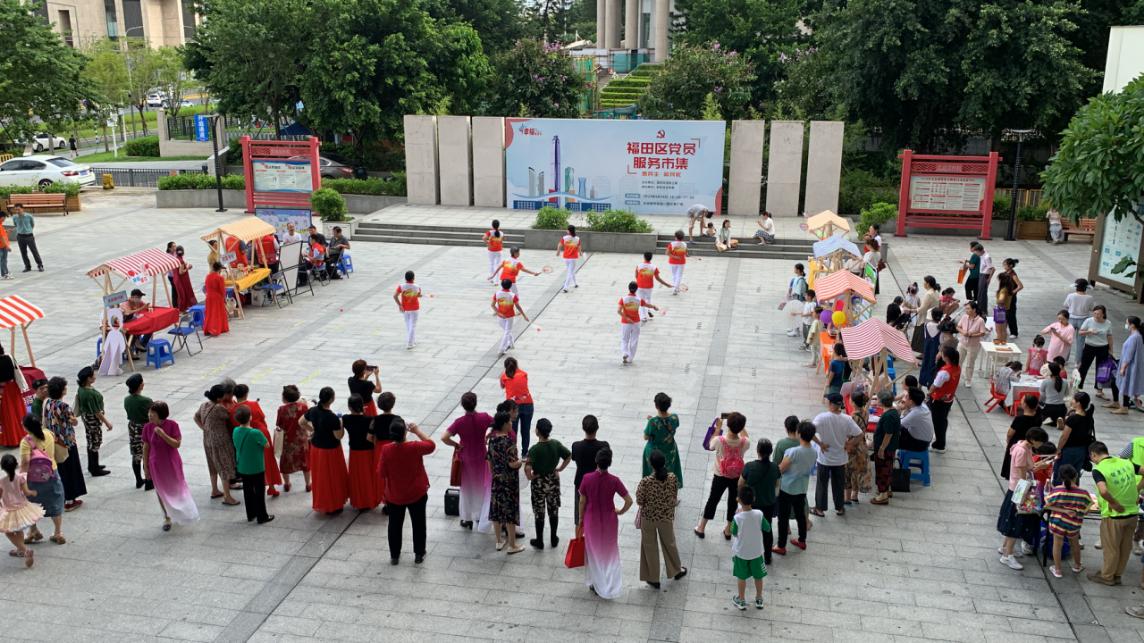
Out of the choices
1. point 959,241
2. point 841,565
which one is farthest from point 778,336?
point 959,241

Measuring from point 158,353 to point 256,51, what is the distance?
2024 centimetres

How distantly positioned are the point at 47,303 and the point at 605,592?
14854mm

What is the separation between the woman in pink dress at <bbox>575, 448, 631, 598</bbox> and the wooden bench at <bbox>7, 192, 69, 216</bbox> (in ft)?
83.4

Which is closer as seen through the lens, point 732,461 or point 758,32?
point 732,461

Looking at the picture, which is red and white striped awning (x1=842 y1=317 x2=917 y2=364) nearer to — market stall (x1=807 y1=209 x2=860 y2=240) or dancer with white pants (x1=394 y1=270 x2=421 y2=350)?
dancer with white pants (x1=394 y1=270 x2=421 y2=350)

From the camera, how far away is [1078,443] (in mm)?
9562

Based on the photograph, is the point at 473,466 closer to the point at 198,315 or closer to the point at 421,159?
the point at 198,315

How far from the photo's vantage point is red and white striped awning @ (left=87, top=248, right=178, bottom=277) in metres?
15.5

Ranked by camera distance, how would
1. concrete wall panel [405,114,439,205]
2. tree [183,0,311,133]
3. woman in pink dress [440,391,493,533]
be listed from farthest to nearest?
tree [183,0,311,133] < concrete wall panel [405,114,439,205] < woman in pink dress [440,391,493,533]

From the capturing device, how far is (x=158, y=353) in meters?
14.8

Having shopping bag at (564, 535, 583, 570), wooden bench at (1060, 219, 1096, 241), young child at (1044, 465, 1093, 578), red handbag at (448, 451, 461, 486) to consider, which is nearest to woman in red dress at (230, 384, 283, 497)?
A: red handbag at (448, 451, 461, 486)

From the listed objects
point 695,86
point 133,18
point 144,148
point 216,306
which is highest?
point 133,18

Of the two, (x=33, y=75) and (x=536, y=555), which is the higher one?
(x=33, y=75)

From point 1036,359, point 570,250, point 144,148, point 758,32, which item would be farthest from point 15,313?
point 144,148
